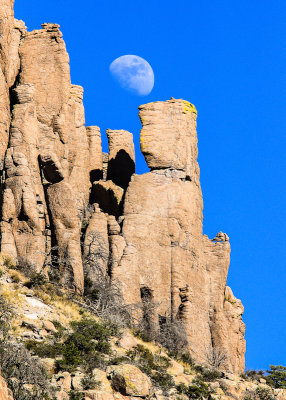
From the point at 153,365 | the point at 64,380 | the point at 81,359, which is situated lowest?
the point at 64,380

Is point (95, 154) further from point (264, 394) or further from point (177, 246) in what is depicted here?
point (264, 394)

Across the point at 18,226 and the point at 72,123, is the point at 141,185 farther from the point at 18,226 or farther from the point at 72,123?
the point at 18,226

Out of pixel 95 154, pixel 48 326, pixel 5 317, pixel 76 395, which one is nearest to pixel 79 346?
pixel 48 326

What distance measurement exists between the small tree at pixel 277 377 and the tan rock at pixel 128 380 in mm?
20133

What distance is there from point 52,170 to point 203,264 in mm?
14882

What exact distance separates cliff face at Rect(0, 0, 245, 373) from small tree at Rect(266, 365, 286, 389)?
2.83 m

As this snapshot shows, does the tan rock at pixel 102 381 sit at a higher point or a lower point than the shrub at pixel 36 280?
lower

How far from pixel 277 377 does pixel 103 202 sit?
18390 millimetres

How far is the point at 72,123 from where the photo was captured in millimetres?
64375

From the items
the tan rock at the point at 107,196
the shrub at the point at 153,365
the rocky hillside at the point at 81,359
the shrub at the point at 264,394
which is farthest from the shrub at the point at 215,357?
the tan rock at the point at 107,196

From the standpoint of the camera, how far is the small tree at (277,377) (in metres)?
60.7

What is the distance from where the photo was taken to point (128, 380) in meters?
41.9

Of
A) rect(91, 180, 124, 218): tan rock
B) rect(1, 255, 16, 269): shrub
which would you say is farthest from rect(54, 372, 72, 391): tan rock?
rect(91, 180, 124, 218): tan rock

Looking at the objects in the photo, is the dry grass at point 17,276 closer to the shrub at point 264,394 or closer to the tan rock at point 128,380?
A: the tan rock at point 128,380
